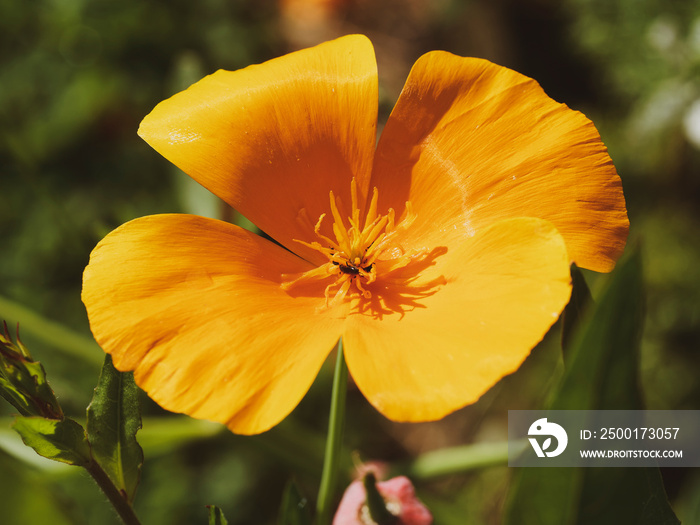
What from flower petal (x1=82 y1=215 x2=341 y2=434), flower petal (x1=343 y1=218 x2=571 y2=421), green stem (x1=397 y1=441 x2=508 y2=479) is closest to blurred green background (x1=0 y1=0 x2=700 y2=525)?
green stem (x1=397 y1=441 x2=508 y2=479)

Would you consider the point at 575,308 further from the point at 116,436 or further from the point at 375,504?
the point at 116,436

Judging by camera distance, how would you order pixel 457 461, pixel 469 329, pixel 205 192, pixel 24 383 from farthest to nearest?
pixel 205 192, pixel 457 461, pixel 469 329, pixel 24 383

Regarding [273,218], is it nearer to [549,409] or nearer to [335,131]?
[335,131]

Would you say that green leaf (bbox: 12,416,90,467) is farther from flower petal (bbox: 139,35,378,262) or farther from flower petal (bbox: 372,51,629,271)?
flower petal (bbox: 372,51,629,271)

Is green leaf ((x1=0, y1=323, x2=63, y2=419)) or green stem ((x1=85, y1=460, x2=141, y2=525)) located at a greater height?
green leaf ((x1=0, y1=323, x2=63, y2=419))

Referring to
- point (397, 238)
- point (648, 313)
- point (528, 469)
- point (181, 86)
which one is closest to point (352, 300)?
point (397, 238)

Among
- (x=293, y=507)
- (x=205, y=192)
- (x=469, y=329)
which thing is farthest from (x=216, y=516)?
(x=205, y=192)
